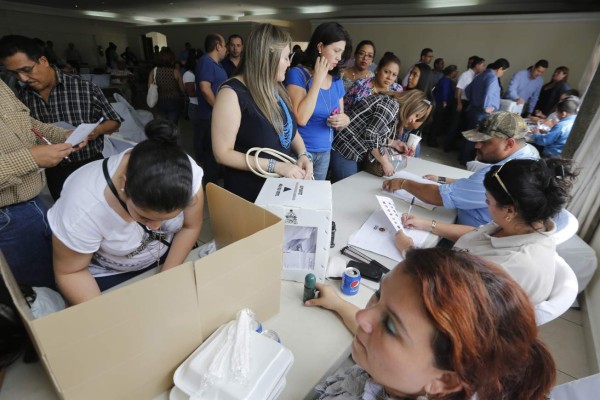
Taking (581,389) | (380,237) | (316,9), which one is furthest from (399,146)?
(316,9)

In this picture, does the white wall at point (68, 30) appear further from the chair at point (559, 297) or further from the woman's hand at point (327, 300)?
the chair at point (559, 297)

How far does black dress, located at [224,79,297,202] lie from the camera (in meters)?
1.35

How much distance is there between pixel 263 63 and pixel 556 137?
12.5 feet

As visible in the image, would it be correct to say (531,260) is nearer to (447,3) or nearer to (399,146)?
(399,146)

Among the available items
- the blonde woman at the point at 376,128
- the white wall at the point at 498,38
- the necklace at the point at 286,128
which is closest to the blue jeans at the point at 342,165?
the blonde woman at the point at 376,128

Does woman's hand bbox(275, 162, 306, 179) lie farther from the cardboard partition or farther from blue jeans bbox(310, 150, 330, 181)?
blue jeans bbox(310, 150, 330, 181)

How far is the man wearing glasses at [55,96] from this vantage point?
1.46 m

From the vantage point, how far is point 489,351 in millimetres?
519

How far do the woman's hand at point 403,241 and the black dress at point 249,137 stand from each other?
2.22 ft

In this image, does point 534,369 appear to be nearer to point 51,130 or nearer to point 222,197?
point 222,197

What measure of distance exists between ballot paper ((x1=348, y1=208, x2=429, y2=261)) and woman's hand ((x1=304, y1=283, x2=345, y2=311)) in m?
0.38

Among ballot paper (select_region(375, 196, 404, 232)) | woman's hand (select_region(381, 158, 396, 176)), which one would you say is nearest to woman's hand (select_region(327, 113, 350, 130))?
woman's hand (select_region(381, 158, 396, 176))

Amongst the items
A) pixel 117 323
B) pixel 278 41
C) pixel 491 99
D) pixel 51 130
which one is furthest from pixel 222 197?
pixel 491 99

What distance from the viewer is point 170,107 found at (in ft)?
13.5
